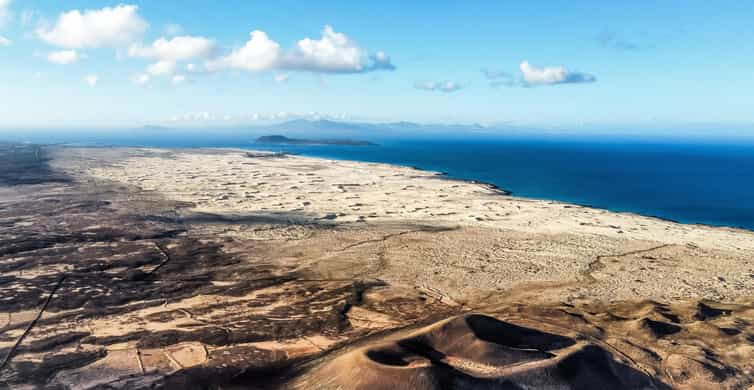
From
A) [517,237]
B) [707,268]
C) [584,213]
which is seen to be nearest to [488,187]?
[584,213]

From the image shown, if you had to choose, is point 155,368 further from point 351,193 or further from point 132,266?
point 351,193

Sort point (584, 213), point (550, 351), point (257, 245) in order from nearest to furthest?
point (550, 351) < point (257, 245) < point (584, 213)

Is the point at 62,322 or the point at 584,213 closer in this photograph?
the point at 62,322

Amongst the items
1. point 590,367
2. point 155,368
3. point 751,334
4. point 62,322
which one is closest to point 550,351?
point 590,367

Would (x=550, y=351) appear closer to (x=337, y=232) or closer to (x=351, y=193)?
(x=337, y=232)

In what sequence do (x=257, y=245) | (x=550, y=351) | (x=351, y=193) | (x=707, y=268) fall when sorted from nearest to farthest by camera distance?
1. (x=550, y=351)
2. (x=707, y=268)
3. (x=257, y=245)
4. (x=351, y=193)

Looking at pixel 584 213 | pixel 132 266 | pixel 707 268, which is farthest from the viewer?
pixel 584 213
